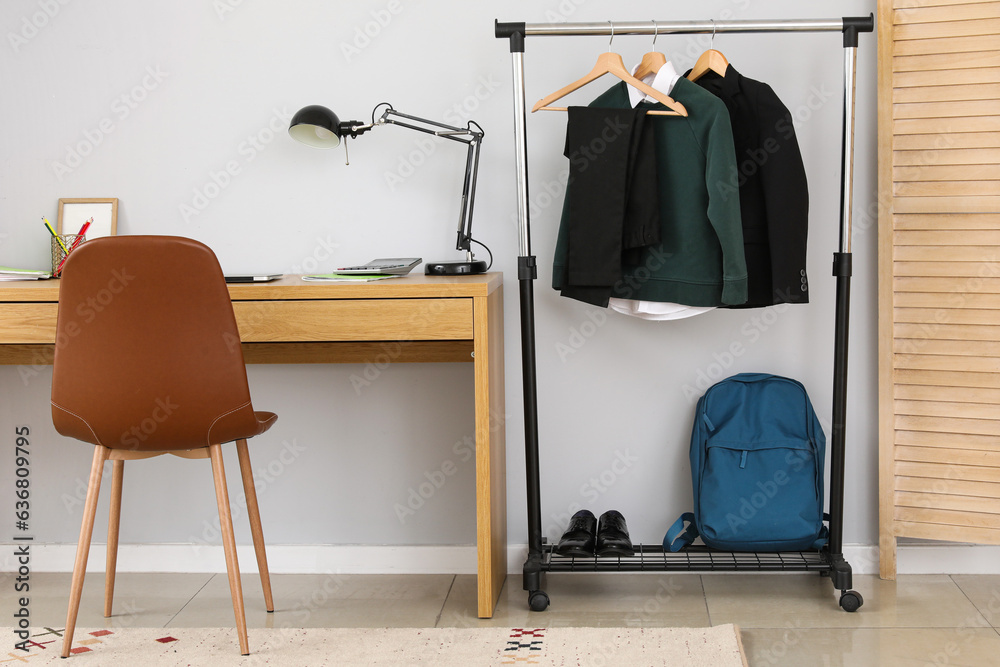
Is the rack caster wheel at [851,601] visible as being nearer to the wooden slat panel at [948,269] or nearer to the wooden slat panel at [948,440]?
the wooden slat panel at [948,440]

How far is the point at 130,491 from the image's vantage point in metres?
2.43

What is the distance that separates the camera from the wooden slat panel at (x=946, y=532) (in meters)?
2.10

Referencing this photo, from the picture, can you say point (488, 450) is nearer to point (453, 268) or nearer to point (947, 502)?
point (453, 268)

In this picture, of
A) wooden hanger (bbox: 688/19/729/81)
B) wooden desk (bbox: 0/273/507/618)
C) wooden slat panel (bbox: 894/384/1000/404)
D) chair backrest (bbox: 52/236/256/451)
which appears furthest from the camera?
wooden slat panel (bbox: 894/384/1000/404)

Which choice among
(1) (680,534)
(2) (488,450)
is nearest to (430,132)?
(2) (488,450)

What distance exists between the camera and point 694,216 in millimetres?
1972

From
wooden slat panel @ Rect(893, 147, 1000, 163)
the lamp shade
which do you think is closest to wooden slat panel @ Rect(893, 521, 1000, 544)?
wooden slat panel @ Rect(893, 147, 1000, 163)

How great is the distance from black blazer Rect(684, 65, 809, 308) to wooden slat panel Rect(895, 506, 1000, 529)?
26.9 inches

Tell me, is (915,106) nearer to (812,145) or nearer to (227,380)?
(812,145)

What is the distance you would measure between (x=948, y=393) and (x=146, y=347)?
1.95 metres

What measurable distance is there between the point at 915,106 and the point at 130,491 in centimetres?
244

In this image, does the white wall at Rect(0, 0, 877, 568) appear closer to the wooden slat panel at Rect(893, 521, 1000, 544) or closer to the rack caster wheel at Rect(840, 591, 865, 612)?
the wooden slat panel at Rect(893, 521, 1000, 544)

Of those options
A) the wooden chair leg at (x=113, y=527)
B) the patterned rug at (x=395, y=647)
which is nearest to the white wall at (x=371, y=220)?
the wooden chair leg at (x=113, y=527)

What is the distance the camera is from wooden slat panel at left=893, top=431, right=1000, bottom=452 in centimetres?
210
